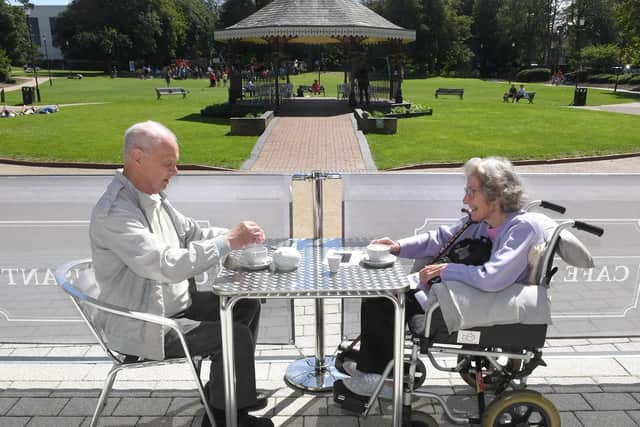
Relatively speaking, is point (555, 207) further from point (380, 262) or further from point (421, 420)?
point (421, 420)

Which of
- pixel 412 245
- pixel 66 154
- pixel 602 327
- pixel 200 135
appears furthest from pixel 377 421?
pixel 200 135

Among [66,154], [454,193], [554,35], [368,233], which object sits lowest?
[66,154]

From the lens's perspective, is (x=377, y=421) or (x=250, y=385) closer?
(x=250, y=385)

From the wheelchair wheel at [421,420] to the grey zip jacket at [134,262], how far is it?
1.29 meters

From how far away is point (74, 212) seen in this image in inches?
150

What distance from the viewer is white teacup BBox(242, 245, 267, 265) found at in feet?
9.35

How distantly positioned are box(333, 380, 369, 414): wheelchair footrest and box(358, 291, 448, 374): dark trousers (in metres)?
0.15

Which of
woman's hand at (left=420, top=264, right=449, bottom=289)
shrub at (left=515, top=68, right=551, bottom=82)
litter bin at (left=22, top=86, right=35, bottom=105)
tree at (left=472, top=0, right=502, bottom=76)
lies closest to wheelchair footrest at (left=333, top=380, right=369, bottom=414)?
woman's hand at (left=420, top=264, right=449, bottom=289)

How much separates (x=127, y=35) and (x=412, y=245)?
7581 cm

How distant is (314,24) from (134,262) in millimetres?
20507

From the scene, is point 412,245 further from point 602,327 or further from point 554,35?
point 554,35

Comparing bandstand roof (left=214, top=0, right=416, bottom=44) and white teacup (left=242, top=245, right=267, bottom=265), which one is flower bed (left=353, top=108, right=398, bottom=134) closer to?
bandstand roof (left=214, top=0, right=416, bottom=44)

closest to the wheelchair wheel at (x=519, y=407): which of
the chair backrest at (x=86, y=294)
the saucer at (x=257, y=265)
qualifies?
the saucer at (x=257, y=265)

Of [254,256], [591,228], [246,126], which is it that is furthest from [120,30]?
[591,228]
